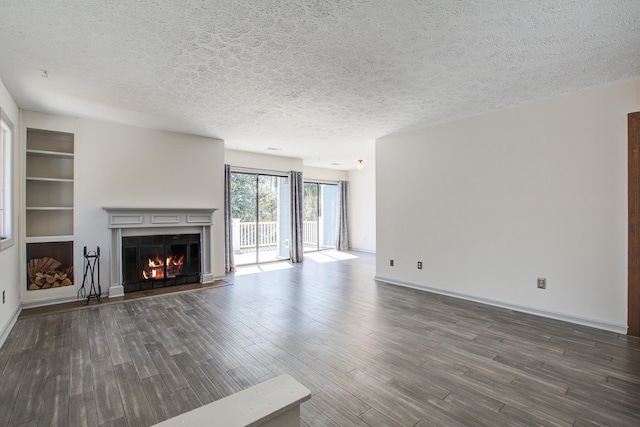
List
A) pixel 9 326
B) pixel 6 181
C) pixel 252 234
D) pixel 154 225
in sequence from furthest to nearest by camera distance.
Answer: pixel 252 234 → pixel 154 225 → pixel 6 181 → pixel 9 326

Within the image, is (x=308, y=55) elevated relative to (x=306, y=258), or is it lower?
elevated

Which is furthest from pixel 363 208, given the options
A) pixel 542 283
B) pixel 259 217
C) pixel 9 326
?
pixel 9 326

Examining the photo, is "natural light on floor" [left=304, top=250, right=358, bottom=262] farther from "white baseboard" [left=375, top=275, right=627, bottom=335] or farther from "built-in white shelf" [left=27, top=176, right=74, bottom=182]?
"built-in white shelf" [left=27, top=176, right=74, bottom=182]

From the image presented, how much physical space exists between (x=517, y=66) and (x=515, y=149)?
4.59 ft

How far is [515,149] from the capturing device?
12.7 ft

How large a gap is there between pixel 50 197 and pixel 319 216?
639 cm

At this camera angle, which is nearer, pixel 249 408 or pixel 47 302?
pixel 249 408

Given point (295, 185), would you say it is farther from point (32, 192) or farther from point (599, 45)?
point (599, 45)

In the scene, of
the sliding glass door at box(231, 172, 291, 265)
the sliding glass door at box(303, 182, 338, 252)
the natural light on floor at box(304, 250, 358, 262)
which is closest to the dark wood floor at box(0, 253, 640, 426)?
the sliding glass door at box(231, 172, 291, 265)

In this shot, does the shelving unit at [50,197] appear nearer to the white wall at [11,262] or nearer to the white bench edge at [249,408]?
the white wall at [11,262]

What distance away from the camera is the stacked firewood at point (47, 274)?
4.13 meters

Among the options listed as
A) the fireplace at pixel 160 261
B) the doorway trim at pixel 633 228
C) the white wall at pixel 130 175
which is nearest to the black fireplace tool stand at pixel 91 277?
the white wall at pixel 130 175

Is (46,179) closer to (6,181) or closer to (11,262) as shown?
(6,181)

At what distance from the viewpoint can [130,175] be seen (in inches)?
189
